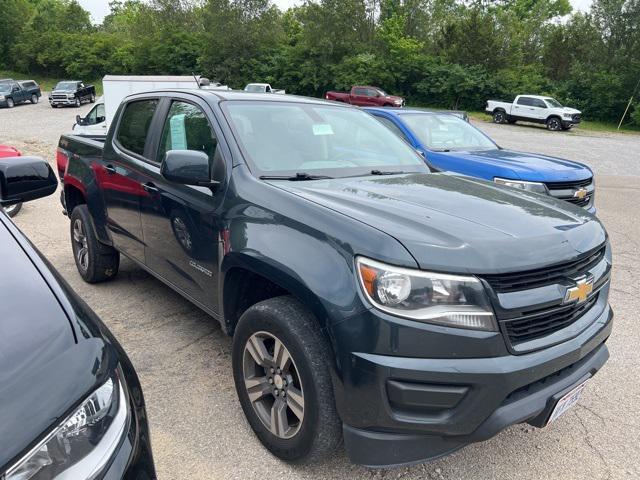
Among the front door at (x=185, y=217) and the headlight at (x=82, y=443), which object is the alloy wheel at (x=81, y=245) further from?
the headlight at (x=82, y=443)

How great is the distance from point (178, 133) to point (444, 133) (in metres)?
4.58

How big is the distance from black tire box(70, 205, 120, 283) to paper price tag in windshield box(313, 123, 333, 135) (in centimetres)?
240

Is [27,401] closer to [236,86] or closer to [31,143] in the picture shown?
[31,143]

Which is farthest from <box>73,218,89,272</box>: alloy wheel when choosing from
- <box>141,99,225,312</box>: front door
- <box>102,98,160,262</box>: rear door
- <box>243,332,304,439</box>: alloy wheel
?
<box>243,332,304,439</box>: alloy wheel

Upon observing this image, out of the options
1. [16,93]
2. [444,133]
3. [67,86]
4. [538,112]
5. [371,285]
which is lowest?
[16,93]

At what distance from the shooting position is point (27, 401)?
1234mm

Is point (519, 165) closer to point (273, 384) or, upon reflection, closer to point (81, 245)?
point (273, 384)

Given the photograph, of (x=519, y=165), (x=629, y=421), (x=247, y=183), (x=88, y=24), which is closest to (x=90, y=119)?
(x=519, y=165)

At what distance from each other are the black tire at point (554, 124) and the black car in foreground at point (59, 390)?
98.9 feet

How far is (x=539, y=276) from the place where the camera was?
6.93 feet

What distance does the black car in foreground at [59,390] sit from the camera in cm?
120

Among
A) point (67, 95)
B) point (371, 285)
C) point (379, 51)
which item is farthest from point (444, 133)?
point (379, 51)

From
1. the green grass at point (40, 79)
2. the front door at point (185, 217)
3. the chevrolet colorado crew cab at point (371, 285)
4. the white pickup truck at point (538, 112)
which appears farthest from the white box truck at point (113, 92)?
the green grass at point (40, 79)

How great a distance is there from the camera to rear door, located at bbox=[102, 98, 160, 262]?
3775 millimetres
